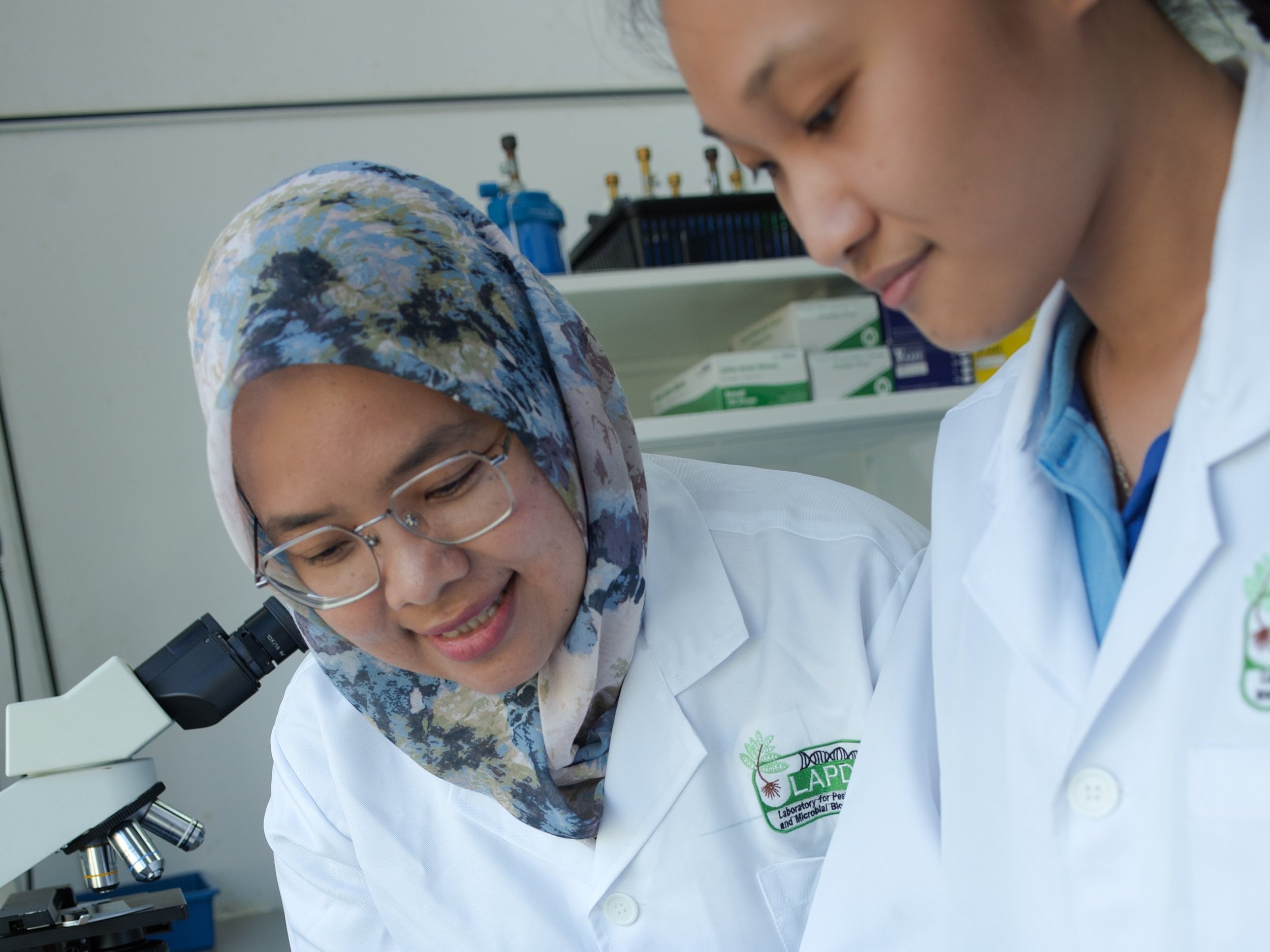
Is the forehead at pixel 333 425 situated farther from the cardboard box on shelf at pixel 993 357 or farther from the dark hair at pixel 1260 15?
the cardboard box on shelf at pixel 993 357

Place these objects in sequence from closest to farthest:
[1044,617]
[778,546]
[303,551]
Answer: [1044,617], [303,551], [778,546]

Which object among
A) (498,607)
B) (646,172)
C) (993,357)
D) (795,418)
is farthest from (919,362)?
(498,607)

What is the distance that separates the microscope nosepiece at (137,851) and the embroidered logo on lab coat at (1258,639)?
1155 mm

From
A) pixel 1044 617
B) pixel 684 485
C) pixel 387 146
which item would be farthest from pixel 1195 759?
pixel 387 146

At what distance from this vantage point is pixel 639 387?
87.1 inches

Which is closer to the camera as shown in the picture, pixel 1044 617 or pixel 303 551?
pixel 1044 617

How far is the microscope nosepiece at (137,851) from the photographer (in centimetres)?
124

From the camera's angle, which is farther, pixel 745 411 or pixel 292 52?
pixel 292 52

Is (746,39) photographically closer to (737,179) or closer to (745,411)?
(745,411)

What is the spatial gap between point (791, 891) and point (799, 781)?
106 mm

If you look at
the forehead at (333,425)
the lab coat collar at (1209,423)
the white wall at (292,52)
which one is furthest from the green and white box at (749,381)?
the lab coat collar at (1209,423)

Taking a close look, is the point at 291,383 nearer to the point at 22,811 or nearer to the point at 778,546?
the point at 778,546

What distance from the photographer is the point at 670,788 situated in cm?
107

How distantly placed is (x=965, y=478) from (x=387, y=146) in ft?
5.21
